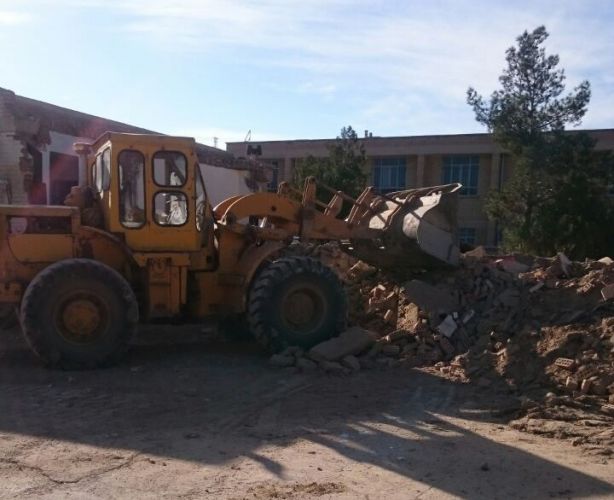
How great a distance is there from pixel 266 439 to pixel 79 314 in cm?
349

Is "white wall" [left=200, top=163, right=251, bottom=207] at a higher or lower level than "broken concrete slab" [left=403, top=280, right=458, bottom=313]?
higher

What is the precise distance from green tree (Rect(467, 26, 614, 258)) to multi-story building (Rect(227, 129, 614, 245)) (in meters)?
14.2

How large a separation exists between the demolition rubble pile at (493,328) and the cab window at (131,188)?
256 cm

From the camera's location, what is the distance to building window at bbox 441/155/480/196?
4138 centimetres

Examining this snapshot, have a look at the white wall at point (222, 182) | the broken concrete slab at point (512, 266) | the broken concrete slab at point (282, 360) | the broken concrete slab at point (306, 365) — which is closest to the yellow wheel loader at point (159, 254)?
the broken concrete slab at point (282, 360)

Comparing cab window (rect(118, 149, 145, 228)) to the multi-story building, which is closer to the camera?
cab window (rect(118, 149, 145, 228))

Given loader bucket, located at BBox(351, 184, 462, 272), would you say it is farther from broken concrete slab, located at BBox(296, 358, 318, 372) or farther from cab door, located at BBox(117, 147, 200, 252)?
cab door, located at BBox(117, 147, 200, 252)

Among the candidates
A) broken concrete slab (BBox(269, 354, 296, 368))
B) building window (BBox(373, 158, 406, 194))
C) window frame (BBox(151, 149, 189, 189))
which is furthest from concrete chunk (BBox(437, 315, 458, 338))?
building window (BBox(373, 158, 406, 194))

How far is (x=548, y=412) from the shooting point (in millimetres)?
6961

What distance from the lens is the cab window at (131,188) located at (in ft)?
29.3

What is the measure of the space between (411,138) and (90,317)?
35153mm

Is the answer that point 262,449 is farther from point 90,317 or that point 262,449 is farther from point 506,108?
point 506,108

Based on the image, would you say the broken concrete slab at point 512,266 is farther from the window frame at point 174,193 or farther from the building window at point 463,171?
the building window at point 463,171

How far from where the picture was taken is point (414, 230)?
10172 millimetres
